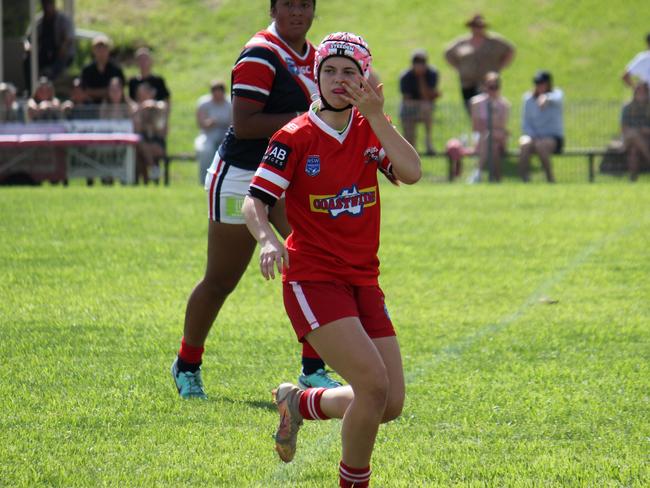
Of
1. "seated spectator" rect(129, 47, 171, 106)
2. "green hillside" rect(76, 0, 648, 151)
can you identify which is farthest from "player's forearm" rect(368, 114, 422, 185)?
"green hillside" rect(76, 0, 648, 151)

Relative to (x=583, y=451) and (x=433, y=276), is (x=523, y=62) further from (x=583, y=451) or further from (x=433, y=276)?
(x=583, y=451)

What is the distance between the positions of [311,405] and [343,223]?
835 mm

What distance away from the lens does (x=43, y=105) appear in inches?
762

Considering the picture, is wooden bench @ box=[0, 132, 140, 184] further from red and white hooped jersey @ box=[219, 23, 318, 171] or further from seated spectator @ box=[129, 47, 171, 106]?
red and white hooped jersey @ box=[219, 23, 318, 171]

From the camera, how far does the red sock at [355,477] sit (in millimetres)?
4863

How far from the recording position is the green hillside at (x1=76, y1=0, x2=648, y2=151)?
1215 inches

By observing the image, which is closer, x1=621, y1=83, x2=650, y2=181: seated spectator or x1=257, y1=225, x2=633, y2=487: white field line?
x1=257, y1=225, x2=633, y2=487: white field line

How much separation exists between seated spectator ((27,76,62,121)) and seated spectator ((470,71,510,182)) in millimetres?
6505

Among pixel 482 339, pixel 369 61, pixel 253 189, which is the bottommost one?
pixel 482 339

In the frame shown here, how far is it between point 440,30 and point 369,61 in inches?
1121

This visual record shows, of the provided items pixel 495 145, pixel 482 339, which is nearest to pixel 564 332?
pixel 482 339

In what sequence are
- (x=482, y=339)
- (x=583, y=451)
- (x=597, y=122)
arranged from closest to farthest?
(x=583, y=451), (x=482, y=339), (x=597, y=122)

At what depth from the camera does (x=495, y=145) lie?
65.8 ft

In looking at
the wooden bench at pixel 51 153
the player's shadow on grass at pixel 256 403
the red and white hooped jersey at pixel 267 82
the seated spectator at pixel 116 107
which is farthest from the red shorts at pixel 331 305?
the seated spectator at pixel 116 107
